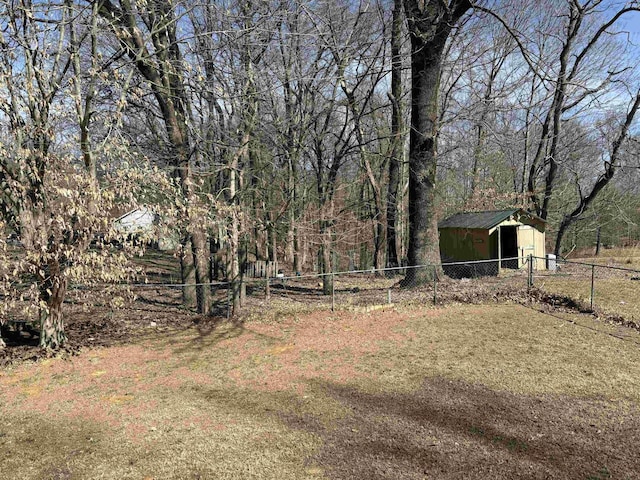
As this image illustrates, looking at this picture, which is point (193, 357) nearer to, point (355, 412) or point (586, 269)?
point (355, 412)

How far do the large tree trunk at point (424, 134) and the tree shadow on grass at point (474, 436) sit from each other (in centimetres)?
690

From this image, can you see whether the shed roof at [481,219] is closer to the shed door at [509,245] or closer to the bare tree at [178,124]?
the shed door at [509,245]

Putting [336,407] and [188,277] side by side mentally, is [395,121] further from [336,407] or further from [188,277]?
[336,407]

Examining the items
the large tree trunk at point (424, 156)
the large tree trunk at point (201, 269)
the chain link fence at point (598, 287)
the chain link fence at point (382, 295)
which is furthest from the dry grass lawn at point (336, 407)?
the large tree trunk at point (424, 156)

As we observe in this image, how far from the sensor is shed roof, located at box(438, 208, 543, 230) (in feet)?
54.3

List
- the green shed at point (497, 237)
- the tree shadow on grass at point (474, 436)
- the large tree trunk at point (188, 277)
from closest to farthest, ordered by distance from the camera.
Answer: the tree shadow on grass at point (474, 436)
the large tree trunk at point (188, 277)
the green shed at point (497, 237)

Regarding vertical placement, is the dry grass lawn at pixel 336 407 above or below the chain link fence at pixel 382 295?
below

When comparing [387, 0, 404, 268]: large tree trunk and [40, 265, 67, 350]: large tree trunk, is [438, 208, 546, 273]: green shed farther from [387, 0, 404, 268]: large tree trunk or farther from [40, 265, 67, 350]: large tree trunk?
[40, 265, 67, 350]: large tree trunk

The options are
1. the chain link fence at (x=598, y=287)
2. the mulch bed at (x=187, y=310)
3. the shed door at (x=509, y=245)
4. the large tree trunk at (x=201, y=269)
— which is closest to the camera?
the mulch bed at (x=187, y=310)

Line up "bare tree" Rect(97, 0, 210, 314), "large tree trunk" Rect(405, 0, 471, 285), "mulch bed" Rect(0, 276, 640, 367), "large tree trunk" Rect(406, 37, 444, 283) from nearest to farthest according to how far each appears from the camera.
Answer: "mulch bed" Rect(0, 276, 640, 367) → "bare tree" Rect(97, 0, 210, 314) → "large tree trunk" Rect(405, 0, 471, 285) → "large tree trunk" Rect(406, 37, 444, 283)

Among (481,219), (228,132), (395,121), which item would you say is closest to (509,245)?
(481,219)

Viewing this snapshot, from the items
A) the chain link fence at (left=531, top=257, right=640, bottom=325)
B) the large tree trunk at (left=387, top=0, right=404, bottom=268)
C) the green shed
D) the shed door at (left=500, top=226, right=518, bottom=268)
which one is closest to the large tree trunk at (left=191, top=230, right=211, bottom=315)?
the large tree trunk at (left=387, top=0, right=404, bottom=268)

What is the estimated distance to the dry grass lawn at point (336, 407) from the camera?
13.1 ft

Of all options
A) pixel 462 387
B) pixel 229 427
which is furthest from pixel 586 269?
pixel 229 427
